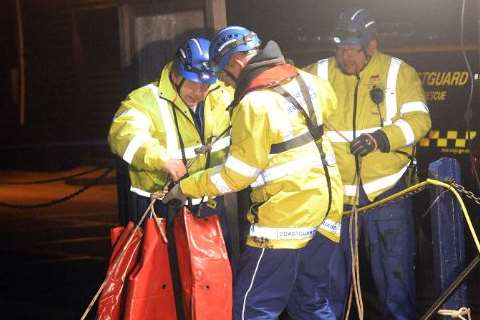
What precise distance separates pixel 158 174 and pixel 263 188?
976 mm

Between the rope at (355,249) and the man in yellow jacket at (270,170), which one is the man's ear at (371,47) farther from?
the man in yellow jacket at (270,170)

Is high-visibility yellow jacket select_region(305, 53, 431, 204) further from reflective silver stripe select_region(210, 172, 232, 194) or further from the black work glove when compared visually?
reflective silver stripe select_region(210, 172, 232, 194)

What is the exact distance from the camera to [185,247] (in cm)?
423

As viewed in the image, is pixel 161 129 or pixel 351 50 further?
pixel 351 50

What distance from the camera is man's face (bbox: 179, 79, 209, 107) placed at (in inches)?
191

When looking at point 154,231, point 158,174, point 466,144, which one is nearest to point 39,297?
point 158,174

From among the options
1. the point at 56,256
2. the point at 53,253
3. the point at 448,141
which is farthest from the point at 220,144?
the point at 53,253

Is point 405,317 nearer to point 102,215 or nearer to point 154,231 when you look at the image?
point 154,231

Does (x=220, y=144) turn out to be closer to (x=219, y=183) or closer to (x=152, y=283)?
(x=219, y=183)

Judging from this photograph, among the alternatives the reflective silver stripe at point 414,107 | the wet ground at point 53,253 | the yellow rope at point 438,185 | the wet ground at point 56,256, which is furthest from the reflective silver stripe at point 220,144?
the wet ground at point 53,253

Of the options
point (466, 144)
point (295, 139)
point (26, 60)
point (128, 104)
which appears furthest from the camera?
point (26, 60)

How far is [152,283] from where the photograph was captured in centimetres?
423

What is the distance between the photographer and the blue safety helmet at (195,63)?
4707mm

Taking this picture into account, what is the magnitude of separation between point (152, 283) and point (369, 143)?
1.51 meters
